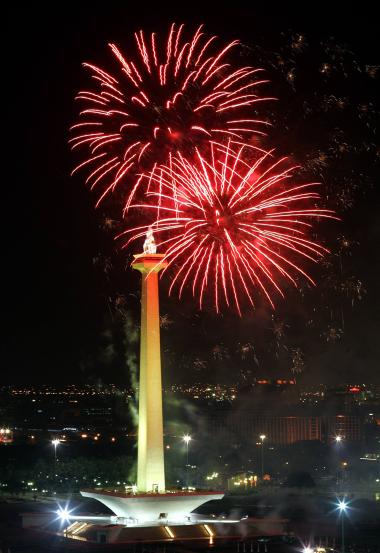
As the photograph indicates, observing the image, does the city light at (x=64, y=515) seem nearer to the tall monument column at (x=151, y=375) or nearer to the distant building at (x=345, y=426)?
the tall monument column at (x=151, y=375)

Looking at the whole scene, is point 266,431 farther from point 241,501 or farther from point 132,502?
point 132,502

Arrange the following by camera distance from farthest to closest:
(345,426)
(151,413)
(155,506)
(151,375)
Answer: (345,426) < (151,413) < (151,375) < (155,506)

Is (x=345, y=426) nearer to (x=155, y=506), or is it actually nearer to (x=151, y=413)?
(x=151, y=413)

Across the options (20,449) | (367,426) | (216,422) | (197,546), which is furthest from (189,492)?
(367,426)

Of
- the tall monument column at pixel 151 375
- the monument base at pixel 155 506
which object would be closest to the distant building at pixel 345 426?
the tall monument column at pixel 151 375

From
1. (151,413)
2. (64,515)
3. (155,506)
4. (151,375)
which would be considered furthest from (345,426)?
(64,515)

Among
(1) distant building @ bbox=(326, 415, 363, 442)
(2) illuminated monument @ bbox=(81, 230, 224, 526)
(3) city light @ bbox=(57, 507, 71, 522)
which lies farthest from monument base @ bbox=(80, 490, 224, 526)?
(1) distant building @ bbox=(326, 415, 363, 442)
